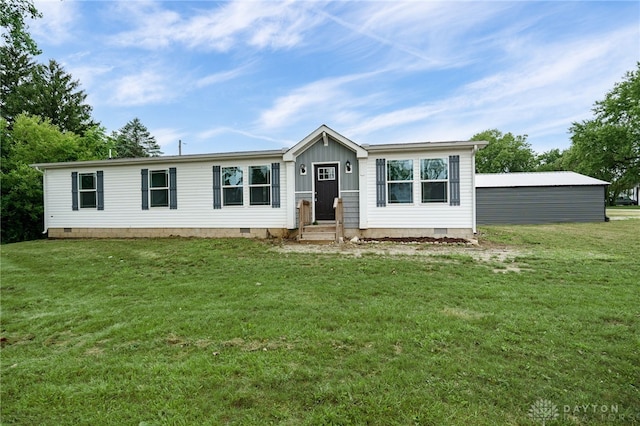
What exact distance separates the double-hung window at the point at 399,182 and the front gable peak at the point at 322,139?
0.96m

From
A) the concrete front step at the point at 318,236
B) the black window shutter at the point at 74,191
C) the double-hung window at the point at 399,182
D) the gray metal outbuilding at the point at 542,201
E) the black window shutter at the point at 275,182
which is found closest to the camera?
the concrete front step at the point at 318,236

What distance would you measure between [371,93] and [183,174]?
11223 millimetres

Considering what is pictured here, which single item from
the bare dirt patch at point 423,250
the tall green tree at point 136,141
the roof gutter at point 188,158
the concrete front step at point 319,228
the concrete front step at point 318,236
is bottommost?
the bare dirt patch at point 423,250

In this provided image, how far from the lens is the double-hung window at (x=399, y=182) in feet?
32.3

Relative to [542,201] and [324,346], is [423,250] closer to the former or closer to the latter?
[324,346]

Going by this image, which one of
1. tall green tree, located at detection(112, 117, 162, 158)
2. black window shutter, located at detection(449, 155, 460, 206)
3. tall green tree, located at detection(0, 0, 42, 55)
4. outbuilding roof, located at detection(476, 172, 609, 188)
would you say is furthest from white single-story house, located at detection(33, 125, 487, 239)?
tall green tree, located at detection(112, 117, 162, 158)

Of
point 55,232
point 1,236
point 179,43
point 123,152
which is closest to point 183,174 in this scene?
point 55,232

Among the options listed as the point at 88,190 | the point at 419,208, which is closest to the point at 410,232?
the point at 419,208

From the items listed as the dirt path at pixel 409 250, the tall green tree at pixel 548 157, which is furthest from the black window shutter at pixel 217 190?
the tall green tree at pixel 548 157

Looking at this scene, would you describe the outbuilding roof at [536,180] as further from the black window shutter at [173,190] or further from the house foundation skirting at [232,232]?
the black window shutter at [173,190]

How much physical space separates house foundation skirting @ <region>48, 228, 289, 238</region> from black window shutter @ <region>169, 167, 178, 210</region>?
2.86 ft

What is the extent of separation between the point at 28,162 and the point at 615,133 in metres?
37.4

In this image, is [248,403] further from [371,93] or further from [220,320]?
[371,93]

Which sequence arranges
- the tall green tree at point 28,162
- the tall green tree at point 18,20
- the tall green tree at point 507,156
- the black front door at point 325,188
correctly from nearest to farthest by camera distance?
the tall green tree at point 18,20 < the black front door at point 325,188 < the tall green tree at point 28,162 < the tall green tree at point 507,156
